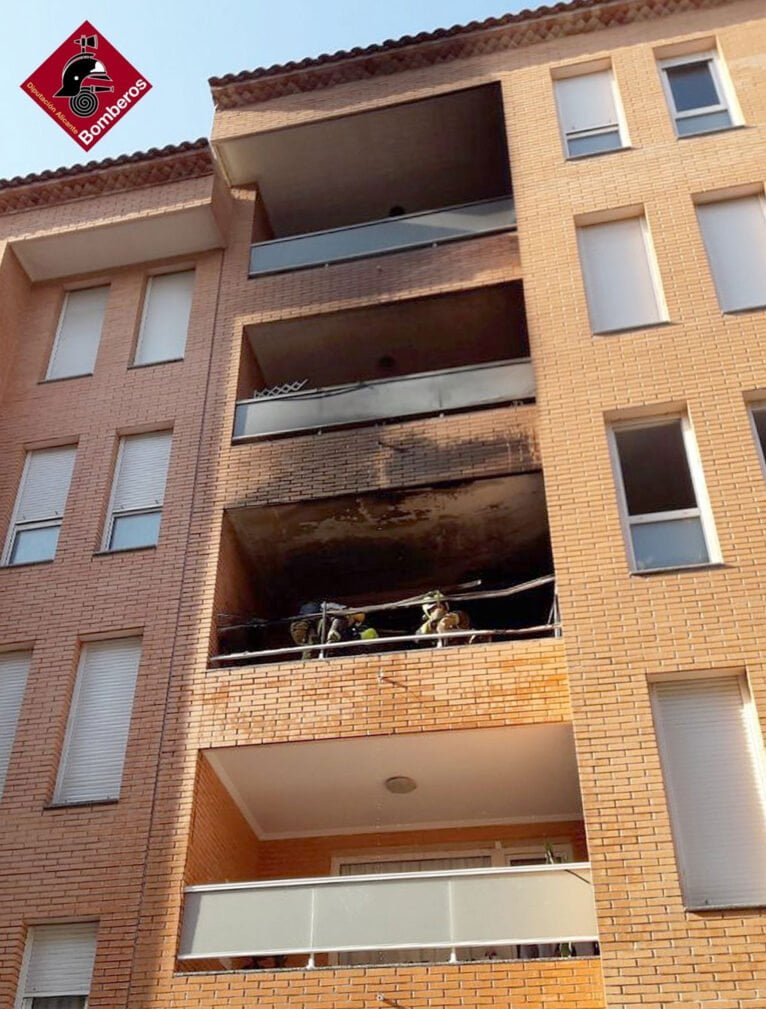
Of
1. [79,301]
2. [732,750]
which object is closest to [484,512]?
[732,750]

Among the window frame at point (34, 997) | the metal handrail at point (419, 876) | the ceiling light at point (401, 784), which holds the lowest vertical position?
the window frame at point (34, 997)

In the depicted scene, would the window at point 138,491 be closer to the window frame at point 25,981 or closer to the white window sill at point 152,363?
the white window sill at point 152,363

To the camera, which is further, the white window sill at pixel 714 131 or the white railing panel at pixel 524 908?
the white window sill at pixel 714 131

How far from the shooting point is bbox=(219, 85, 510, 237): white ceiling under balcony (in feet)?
53.2

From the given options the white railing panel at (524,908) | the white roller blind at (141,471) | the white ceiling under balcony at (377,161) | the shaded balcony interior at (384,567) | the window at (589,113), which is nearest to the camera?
the white railing panel at (524,908)

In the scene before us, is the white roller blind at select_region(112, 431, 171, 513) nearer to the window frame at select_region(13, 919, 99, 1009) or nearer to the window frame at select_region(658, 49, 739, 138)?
the window frame at select_region(13, 919, 99, 1009)

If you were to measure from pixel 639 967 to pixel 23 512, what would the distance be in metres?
9.69

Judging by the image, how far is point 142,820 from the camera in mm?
10602

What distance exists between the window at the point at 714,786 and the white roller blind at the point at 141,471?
711 centimetres

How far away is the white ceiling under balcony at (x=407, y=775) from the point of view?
35.7 feet

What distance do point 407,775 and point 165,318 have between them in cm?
805

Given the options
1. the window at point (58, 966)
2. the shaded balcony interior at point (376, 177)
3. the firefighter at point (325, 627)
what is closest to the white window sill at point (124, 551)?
the firefighter at point (325, 627)

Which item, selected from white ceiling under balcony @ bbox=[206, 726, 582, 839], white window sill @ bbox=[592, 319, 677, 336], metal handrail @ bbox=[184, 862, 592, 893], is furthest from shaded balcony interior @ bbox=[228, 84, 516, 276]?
metal handrail @ bbox=[184, 862, 592, 893]

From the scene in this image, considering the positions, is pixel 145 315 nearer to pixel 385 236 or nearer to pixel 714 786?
pixel 385 236
